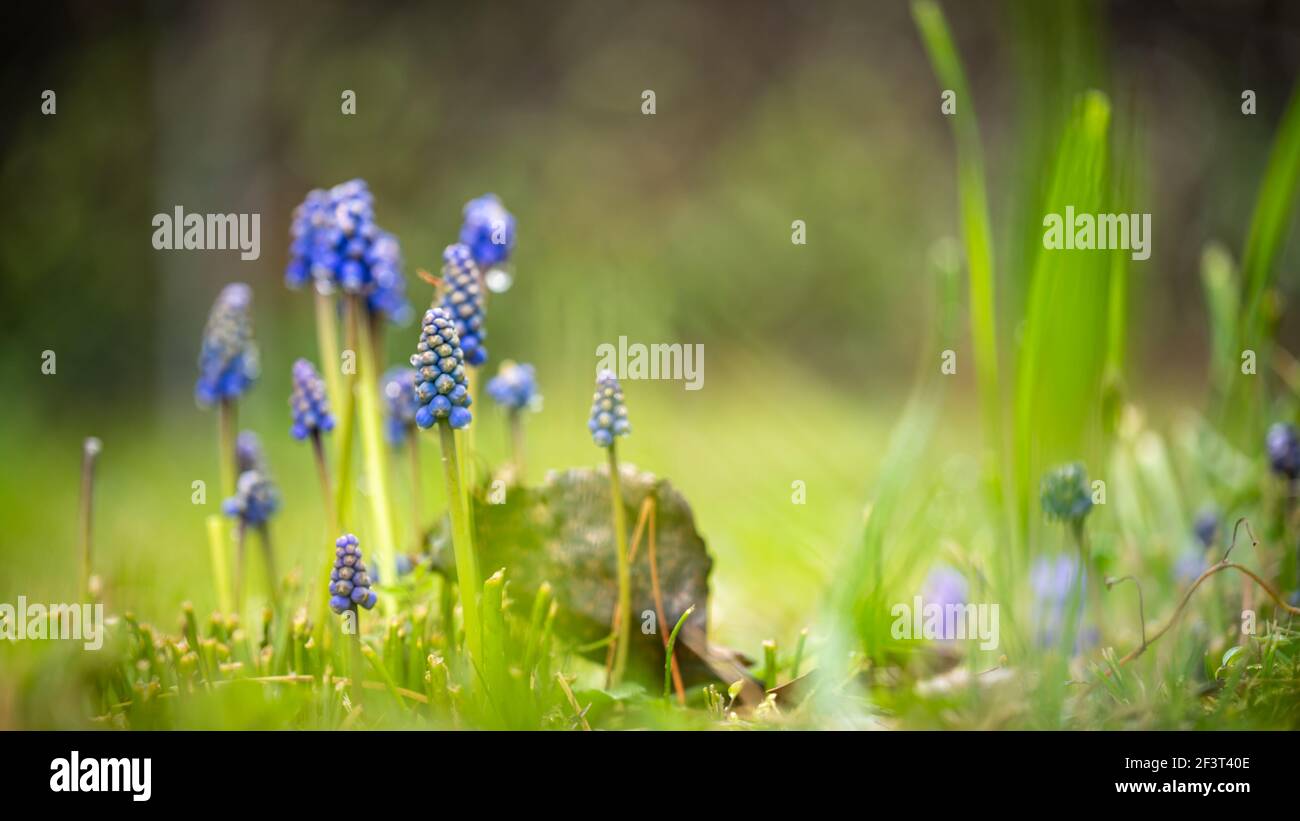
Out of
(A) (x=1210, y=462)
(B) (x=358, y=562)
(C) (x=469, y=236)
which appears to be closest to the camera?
(B) (x=358, y=562)

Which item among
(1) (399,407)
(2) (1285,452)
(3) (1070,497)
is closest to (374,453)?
(1) (399,407)

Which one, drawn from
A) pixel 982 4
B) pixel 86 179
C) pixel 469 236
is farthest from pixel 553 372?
pixel 982 4

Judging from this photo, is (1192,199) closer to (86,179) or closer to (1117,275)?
(1117,275)

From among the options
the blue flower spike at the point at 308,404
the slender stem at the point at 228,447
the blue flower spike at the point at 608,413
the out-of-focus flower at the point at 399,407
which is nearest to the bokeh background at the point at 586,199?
the out-of-focus flower at the point at 399,407

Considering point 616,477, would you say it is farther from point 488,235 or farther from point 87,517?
point 87,517

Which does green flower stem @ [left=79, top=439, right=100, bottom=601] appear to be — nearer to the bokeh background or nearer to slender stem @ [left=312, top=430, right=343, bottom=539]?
slender stem @ [left=312, top=430, right=343, bottom=539]

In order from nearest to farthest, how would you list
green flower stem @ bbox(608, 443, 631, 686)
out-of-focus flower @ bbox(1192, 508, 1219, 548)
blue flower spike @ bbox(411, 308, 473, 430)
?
blue flower spike @ bbox(411, 308, 473, 430), green flower stem @ bbox(608, 443, 631, 686), out-of-focus flower @ bbox(1192, 508, 1219, 548)

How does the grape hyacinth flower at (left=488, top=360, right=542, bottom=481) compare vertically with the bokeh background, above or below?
below

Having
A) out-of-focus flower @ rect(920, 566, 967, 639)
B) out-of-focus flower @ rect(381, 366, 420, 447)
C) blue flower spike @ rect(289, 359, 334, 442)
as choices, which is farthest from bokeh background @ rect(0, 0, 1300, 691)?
blue flower spike @ rect(289, 359, 334, 442)
